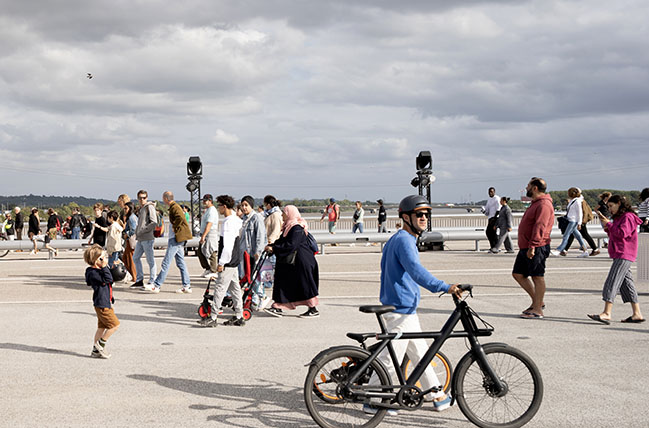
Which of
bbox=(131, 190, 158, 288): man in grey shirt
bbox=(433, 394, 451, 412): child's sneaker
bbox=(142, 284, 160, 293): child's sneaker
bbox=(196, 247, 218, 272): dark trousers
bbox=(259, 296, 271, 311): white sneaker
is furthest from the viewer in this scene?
bbox=(131, 190, 158, 288): man in grey shirt

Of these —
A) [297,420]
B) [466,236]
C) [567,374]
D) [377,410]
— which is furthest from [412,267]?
[466,236]

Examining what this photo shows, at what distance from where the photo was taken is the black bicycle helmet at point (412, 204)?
481 cm

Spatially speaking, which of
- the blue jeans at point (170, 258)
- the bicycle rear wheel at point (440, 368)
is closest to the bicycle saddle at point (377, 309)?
the bicycle rear wheel at point (440, 368)

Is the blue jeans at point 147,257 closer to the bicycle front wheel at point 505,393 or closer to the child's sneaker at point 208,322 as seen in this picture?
the child's sneaker at point 208,322

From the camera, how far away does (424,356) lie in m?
4.70

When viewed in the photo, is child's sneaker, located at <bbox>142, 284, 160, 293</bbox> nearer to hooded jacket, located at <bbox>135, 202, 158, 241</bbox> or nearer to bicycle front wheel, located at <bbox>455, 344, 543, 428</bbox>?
hooded jacket, located at <bbox>135, 202, 158, 241</bbox>

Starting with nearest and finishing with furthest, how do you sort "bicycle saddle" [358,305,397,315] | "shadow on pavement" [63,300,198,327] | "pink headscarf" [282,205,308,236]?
"bicycle saddle" [358,305,397,315] < "shadow on pavement" [63,300,198,327] < "pink headscarf" [282,205,308,236]

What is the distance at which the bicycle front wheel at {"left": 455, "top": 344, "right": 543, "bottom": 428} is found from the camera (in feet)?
15.3

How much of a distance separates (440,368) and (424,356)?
1.28ft

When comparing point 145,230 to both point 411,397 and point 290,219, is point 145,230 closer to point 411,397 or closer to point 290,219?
point 290,219

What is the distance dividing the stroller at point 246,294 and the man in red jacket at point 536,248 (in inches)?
140

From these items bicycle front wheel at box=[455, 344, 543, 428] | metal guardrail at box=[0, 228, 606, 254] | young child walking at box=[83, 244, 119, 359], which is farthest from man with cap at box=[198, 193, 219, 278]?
metal guardrail at box=[0, 228, 606, 254]

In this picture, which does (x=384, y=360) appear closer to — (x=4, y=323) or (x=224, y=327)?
(x=224, y=327)

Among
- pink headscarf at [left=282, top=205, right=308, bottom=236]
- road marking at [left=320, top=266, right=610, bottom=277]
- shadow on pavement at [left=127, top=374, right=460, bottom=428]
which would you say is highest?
pink headscarf at [left=282, top=205, right=308, bottom=236]
